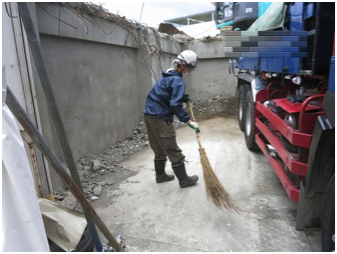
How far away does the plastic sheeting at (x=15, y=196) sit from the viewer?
1269 mm

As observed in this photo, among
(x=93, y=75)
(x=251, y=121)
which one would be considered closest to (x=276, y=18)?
(x=251, y=121)

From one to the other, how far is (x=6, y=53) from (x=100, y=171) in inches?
84.4

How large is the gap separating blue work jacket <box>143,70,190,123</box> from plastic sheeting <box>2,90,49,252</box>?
1.86 meters

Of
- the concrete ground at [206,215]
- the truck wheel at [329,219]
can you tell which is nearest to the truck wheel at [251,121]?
the concrete ground at [206,215]

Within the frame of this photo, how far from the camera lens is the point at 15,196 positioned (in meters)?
1.31

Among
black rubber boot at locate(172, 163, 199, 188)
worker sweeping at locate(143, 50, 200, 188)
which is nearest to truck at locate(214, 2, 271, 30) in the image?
worker sweeping at locate(143, 50, 200, 188)

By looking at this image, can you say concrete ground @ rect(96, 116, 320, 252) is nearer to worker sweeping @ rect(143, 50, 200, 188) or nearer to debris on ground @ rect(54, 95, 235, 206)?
debris on ground @ rect(54, 95, 235, 206)

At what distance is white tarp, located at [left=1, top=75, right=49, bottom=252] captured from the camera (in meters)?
1.27

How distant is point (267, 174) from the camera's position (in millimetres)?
3678

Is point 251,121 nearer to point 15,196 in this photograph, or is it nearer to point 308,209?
point 308,209

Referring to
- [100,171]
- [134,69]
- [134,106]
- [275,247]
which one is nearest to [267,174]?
[275,247]

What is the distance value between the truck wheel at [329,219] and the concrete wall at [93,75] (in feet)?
9.66

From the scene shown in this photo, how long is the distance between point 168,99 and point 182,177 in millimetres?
1058

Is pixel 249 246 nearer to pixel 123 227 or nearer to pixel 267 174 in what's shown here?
pixel 123 227
